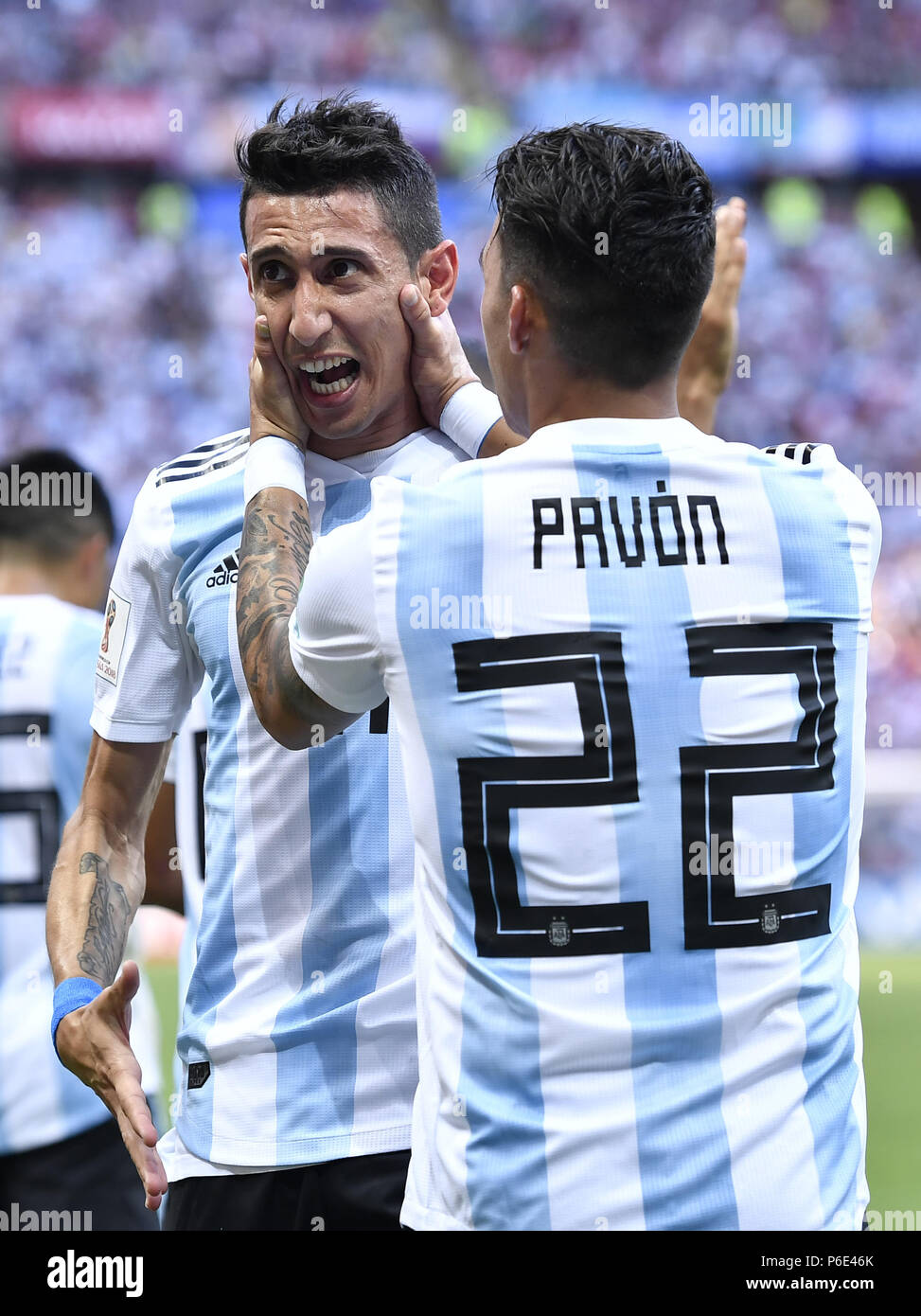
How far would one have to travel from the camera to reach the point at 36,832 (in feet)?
12.8

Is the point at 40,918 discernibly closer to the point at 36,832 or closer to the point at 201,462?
the point at 36,832

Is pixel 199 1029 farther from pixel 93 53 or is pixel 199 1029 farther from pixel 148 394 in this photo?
pixel 93 53

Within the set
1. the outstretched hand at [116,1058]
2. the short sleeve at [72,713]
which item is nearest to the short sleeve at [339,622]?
the outstretched hand at [116,1058]

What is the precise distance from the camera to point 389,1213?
2.12 metres

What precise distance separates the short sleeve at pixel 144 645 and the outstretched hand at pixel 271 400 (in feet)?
1.01

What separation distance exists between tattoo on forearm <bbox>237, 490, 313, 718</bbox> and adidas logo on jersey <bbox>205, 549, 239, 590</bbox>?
31 cm

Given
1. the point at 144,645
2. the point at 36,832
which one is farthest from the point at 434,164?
the point at 144,645

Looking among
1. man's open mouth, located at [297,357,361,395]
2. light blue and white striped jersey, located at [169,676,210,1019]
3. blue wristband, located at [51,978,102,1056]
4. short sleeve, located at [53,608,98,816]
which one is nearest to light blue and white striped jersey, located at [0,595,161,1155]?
short sleeve, located at [53,608,98,816]

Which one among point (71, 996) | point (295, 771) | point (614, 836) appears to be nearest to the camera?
point (614, 836)

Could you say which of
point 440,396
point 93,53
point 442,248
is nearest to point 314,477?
point 440,396

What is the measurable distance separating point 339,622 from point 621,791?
1.21ft

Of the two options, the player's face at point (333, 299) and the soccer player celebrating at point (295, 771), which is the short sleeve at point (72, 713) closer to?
the soccer player celebrating at point (295, 771)

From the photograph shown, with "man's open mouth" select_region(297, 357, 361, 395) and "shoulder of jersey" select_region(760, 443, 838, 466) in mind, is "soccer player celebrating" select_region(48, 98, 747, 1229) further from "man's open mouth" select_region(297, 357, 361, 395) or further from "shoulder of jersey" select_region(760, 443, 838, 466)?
"shoulder of jersey" select_region(760, 443, 838, 466)

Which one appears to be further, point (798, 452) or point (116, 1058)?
point (116, 1058)
